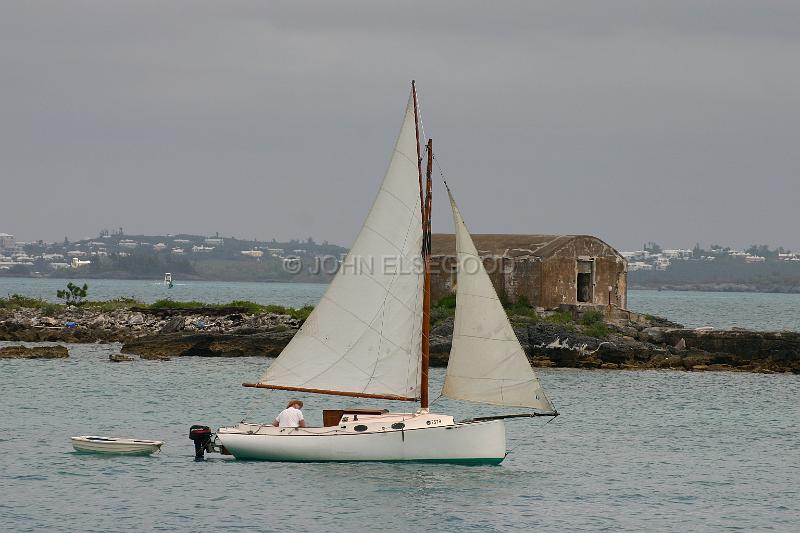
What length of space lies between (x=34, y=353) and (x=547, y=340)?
23073mm

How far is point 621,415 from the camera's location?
41.5 metres

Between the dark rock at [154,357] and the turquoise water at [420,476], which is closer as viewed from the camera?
the turquoise water at [420,476]

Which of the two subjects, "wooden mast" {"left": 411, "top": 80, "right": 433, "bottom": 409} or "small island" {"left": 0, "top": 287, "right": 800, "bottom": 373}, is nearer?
"wooden mast" {"left": 411, "top": 80, "right": 433, "bottom": 409}

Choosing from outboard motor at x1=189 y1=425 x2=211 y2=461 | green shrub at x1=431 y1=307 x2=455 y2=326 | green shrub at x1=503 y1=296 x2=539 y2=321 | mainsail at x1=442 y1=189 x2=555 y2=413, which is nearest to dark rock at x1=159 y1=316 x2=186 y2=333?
green shrub at x1=431 y1=307 x2=455 y2=326

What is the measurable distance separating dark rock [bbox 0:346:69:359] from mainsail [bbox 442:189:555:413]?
32980mm

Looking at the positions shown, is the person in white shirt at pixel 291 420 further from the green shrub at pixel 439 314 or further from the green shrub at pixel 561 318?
the green shrub at pixel 561 318

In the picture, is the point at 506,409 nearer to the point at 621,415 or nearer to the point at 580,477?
the point at 621,415

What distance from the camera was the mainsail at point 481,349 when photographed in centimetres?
2875

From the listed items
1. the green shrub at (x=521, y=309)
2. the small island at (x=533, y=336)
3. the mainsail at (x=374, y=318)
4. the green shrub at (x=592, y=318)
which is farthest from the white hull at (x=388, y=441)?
the green shrub at (x=592, y=318)

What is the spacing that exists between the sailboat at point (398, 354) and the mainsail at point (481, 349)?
0.02 m

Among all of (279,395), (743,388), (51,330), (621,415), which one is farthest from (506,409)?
(51,330)

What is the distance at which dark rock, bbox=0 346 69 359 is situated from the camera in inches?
2266

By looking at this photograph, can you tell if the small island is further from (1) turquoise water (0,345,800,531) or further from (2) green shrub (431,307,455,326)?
(1) turquoise water (0,345,800,531)

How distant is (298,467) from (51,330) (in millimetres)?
43896
